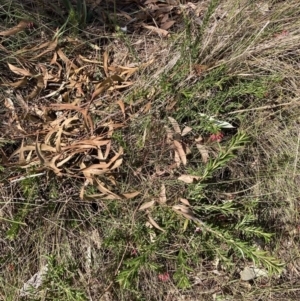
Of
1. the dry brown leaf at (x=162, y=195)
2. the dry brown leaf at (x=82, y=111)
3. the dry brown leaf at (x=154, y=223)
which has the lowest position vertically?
the dry brown leaf at (x=154, y=223)

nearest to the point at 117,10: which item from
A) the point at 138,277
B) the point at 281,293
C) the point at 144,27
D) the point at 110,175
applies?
the point at 144,27

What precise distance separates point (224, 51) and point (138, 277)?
103cm

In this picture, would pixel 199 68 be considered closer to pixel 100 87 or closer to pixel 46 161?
pixel 100 87

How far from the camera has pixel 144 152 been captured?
2189mm

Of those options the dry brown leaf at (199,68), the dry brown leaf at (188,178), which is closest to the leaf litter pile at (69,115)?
the dry brown leaf at (188,178)

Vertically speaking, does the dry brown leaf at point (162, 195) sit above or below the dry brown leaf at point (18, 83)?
below

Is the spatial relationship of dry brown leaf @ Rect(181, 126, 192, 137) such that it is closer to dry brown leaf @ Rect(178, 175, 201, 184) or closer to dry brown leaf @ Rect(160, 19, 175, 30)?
dry brown leaf @ Rect(178, 175, 201, 184)

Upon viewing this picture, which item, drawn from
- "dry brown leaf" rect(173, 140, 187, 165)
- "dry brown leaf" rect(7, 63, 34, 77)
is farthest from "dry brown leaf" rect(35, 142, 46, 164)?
"dry brown leaf" rect(173, 140, 187, 165)

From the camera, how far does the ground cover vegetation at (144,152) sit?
2.13 m

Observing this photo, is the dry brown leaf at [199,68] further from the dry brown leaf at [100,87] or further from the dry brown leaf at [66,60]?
the dry brown leaf at [66,60]

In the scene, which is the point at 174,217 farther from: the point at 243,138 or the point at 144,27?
the point at 144,27

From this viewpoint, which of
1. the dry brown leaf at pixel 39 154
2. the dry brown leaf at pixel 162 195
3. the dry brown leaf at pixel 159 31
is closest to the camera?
the dry brown leaf at pixel 39 154

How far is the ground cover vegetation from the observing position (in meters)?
2.13

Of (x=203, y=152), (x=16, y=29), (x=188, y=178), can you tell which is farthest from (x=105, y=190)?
(x=16, y=29)
